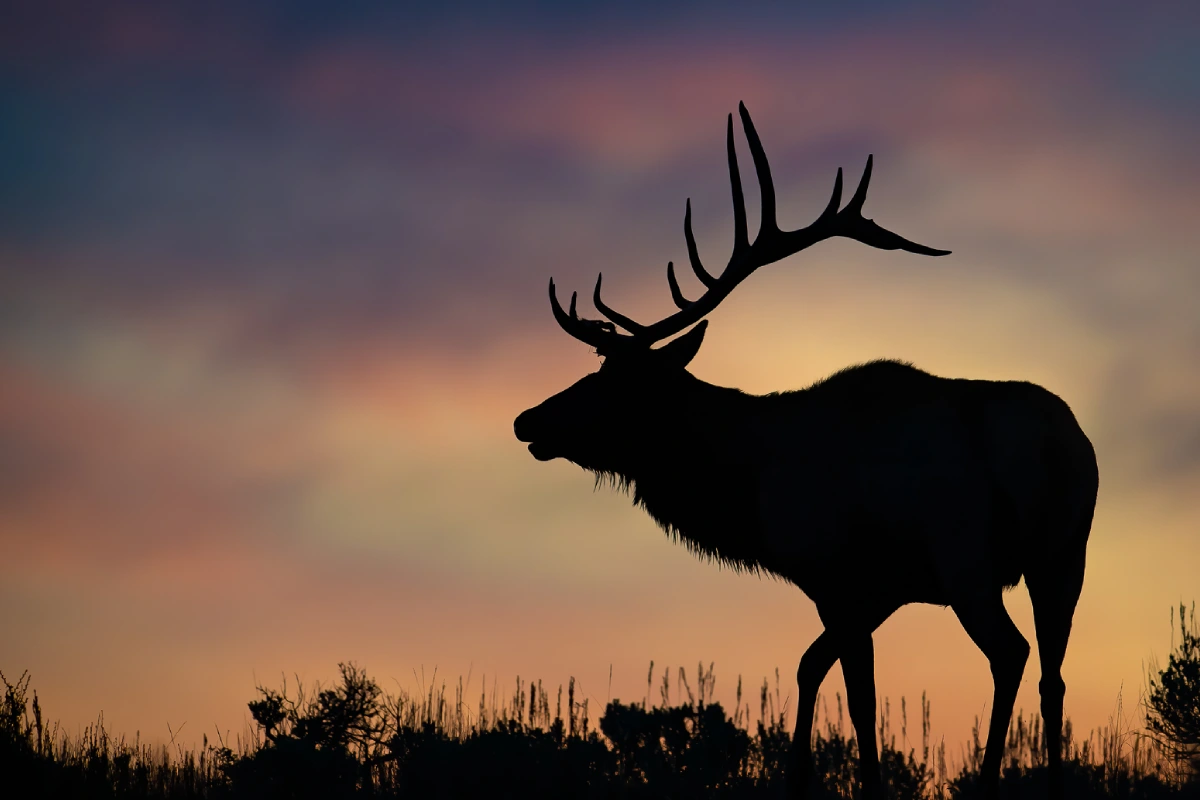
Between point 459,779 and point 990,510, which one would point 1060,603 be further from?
point 459,779

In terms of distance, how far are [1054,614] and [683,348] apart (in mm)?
2874

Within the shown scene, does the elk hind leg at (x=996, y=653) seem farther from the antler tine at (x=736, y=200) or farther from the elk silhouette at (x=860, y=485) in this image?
the antler tine at (x=736, y=200)

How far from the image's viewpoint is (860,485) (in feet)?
26.3

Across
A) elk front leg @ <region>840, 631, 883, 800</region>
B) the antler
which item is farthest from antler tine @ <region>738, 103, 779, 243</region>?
elk front leg @ <region>840, 631, 883, 800</region>

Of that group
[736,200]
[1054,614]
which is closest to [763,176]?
[736,200]

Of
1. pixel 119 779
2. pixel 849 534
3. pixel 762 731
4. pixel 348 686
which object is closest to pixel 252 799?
pixel 119 779

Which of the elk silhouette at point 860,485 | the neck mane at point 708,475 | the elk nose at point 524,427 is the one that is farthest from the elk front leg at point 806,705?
the elk nose at point 524,427

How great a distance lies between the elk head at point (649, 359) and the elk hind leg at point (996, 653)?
7.96 feet

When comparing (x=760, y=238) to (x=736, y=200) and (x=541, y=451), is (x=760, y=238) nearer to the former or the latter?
(x=736, y=200)

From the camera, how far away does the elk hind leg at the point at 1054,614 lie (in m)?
7.97

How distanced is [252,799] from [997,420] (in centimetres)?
531

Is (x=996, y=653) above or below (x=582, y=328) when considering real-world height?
below

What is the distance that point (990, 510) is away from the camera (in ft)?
25.0

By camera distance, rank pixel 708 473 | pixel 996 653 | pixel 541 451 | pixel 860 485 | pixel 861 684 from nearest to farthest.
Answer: pixel 996 653 < pixel 860 485 < pixel 861 684 < pixel 708 473 < pixel 541 451
